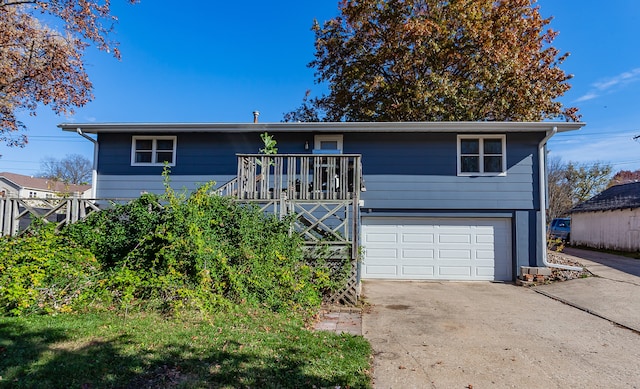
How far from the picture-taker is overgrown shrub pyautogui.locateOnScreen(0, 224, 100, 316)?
4680mm

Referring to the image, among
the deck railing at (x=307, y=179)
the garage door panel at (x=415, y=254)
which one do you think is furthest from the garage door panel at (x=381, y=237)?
the deck railing at (x=307, y=179)

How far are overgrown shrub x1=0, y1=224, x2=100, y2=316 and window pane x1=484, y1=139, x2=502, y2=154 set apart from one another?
8992mm

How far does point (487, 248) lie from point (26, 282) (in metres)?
9.37

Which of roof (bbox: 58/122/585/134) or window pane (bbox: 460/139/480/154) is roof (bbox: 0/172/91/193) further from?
window pane (bbox: 460/139/480/154)

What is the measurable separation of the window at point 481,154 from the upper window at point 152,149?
7709 millimetres

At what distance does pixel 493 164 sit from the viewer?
364 inches

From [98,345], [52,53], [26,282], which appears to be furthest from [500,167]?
[52,53]

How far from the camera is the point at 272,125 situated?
9.10 m

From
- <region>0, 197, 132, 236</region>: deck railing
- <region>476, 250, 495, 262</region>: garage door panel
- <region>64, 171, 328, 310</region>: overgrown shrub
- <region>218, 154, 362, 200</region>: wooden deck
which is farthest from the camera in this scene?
<region>476, 250, 495, 262</region>: garage door panel

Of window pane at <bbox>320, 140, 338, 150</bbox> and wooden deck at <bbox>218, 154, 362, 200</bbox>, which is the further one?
window pane at <bbox>320, 140, 338, 150</bbox>

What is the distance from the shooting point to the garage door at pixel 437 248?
9.16 m

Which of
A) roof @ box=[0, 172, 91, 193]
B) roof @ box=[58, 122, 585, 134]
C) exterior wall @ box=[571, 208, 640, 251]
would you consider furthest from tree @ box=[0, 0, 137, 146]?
roof @ box=[0, 172, 91, 193]

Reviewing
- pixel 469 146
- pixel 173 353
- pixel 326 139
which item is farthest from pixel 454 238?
pixel 173 353

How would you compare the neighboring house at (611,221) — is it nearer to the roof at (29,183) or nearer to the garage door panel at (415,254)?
the garage door panel at (415,254)
